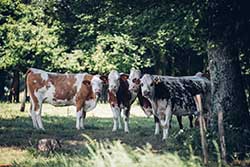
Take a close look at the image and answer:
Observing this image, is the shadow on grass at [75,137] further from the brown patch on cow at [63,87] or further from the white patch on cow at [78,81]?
the white patch on cow at [78,81]

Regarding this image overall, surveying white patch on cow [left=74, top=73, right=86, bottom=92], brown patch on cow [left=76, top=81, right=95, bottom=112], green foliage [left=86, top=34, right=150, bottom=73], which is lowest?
brown patch on cow [left=76, top=81, right=95, bottom=112]

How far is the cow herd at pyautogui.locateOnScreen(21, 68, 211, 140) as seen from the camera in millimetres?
13578

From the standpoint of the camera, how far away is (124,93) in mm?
16219

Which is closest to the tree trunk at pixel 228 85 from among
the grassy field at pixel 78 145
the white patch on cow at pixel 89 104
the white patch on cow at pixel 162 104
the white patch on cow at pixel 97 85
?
the grassy field at pixel 78 145

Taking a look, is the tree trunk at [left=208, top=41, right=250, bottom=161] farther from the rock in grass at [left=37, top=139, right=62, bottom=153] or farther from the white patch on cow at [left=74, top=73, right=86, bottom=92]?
the white patch on cow at [left=74, top=73, right=86, bottom=92]

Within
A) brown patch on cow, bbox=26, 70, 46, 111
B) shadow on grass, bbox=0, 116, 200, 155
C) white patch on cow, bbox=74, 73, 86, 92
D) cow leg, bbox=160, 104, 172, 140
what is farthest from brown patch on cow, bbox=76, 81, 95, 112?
cow leg, bbox=160, 104, 172, 140

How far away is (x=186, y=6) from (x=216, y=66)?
5.47 ft

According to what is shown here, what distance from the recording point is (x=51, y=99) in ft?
54.1

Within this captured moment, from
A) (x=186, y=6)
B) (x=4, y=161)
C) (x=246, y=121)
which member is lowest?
(x=4, y=161)

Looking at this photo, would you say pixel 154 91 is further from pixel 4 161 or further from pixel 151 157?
pixel 151 157

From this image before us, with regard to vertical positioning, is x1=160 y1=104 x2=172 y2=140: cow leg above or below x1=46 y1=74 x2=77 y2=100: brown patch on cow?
below

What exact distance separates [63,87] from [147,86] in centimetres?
441

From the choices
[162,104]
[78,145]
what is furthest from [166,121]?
[78,145]

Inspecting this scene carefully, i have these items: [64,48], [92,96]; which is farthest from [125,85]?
[64,48]
